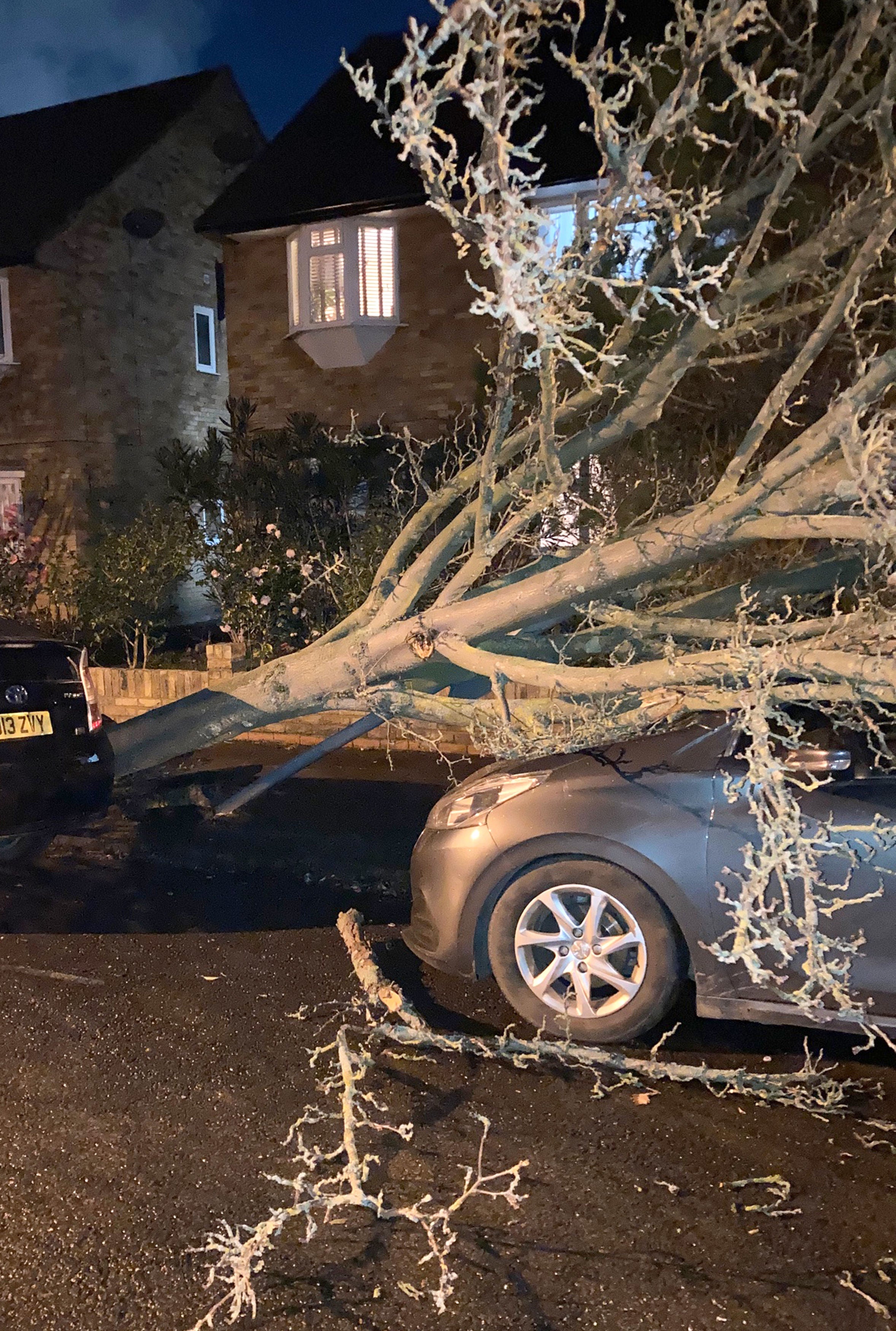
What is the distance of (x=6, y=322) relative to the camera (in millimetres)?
15938

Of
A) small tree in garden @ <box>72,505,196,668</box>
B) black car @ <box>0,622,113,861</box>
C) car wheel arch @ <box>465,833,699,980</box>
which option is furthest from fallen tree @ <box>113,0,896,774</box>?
small tree in garden @ <box>72,505,196,668</box>

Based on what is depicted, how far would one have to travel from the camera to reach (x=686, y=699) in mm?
3957

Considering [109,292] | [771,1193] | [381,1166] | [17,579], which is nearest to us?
[771,1193]

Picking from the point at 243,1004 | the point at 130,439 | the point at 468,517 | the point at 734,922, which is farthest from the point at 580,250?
the point at 130,439

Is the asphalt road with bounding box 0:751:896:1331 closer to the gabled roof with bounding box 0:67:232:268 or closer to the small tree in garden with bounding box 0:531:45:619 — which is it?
the small tree in garden with bounding box 0:531:45:619

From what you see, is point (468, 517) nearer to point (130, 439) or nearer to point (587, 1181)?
point (587, 1181)

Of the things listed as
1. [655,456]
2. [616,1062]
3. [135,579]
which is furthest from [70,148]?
[616,1062]

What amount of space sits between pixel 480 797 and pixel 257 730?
5720 mm

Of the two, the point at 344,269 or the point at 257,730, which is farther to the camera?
the point at 344,269

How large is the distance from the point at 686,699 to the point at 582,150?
10.8m

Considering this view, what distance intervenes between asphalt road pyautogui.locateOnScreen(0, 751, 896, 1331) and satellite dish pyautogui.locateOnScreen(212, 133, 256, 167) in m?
17.8

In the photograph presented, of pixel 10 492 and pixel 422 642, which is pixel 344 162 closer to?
pixel 10 492

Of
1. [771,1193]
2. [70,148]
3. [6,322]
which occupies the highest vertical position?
[70,148]

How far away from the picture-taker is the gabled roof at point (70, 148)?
51.5 ft
